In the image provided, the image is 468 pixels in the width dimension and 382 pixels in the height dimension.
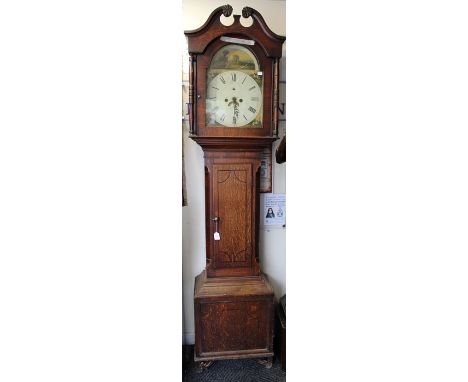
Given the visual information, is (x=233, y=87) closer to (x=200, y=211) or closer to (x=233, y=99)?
(x=233, y=99)

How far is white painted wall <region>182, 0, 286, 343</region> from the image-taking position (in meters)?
1.46

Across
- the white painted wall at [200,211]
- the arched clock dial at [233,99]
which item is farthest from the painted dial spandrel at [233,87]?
the white painted wall at [200,211]

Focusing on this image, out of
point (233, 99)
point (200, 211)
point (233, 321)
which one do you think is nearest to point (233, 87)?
point (233, 99)

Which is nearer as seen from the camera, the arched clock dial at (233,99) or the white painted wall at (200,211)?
the arched clock dial at (233,99)

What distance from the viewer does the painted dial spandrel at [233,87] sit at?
1261 millimetres

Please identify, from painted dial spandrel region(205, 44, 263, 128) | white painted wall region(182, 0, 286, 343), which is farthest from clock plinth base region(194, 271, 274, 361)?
painted dial spandrel region(205, 44, 263, 128)

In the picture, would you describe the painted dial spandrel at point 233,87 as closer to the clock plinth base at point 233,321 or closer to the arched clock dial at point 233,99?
the arched clock dial at point 233,99

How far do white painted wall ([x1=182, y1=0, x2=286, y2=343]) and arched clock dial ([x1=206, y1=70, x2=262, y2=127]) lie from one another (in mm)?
283
